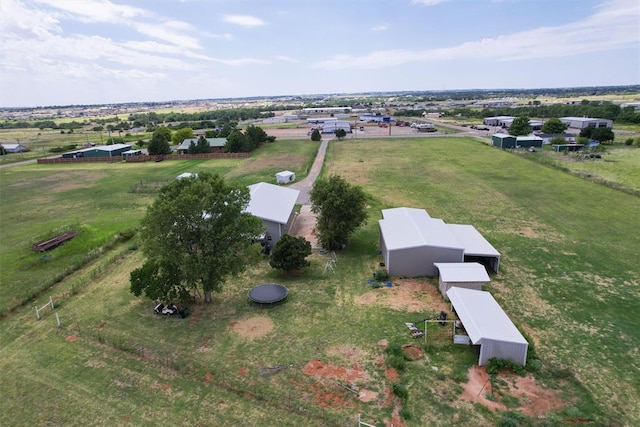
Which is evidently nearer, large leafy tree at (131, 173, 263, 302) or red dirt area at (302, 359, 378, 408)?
red dirt area at (302, 359, 378, 408)

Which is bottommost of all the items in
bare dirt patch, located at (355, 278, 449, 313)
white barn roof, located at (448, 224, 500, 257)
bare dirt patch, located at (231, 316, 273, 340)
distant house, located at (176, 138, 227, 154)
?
bare dirt patch, located at (355, 278, 449, 313)

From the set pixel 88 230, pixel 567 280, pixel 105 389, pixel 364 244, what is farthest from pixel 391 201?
pixel 105 389

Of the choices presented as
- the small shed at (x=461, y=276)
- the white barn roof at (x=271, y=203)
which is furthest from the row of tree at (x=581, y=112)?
the small shed at (x=461, y=276)

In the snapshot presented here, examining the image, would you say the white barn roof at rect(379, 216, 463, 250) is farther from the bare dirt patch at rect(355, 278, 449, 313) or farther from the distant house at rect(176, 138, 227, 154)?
the distant house at rect(176, 138, 227, 154)

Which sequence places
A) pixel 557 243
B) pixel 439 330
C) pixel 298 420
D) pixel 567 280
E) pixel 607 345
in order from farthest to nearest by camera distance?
pixel 557 243, pixel 567 280, pixel 439 330, pixel 607 345, pixel 298 420

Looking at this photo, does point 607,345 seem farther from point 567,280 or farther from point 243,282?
point 243,282

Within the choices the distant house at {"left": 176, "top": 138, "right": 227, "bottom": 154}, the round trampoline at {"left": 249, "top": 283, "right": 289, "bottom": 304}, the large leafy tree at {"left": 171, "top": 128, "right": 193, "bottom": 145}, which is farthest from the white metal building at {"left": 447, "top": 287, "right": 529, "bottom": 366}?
the large leafy tree at {"left": 171, "top": 128, "right": 193, "bottom": 145}
